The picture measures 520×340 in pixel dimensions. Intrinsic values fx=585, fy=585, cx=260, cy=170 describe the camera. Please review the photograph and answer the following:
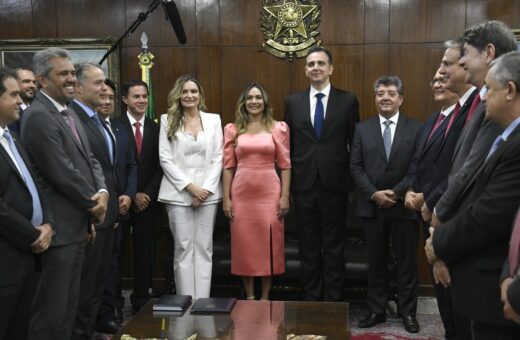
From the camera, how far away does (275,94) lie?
222 inches

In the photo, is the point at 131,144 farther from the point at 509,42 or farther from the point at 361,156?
the point at 509,42

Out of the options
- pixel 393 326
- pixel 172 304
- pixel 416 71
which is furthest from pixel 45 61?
pixel 416 71

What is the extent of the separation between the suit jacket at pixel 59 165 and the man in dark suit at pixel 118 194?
1.06m

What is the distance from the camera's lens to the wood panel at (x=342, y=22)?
5508mm

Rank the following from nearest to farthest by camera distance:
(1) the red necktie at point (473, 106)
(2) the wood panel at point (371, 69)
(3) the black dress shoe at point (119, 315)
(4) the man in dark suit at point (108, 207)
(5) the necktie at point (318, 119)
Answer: (1) the red necktie at point (473, 106), (4) the man in dark suit at point (108, 207), (3) the black dress shoe at point (119, 315), (5) the necktie at point (318, 119), (2) the wood panel at point (371, 69)

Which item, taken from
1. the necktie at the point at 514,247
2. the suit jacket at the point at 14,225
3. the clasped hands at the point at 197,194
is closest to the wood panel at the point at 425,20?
the clasped hands at the point at 197,194

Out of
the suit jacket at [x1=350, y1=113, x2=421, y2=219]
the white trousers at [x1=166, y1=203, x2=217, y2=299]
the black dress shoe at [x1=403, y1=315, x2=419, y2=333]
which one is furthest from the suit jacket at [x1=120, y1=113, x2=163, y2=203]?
the black dress shoe at [x1=403, y1=315, x2=419, y2=333]

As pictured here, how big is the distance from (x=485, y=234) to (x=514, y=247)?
193 millimetres

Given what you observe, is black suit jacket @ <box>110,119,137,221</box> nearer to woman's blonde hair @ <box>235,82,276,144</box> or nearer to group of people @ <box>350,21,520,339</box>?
woman's blonde hair @ <box>235,82,276,144</box>

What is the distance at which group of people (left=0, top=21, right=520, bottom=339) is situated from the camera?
7.66ft

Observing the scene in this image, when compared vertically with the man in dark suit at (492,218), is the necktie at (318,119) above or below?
above

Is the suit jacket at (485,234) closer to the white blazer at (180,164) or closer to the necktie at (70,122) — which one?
the necktie at (70,122)

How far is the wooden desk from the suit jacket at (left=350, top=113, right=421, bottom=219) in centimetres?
136

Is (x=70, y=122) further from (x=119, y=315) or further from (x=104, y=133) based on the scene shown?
(x=119, y=315)
